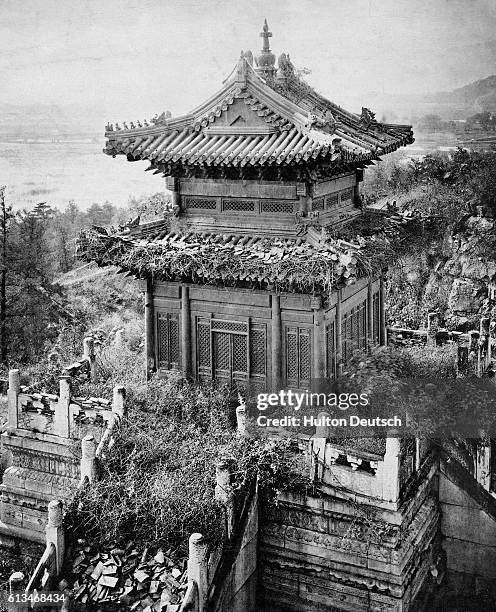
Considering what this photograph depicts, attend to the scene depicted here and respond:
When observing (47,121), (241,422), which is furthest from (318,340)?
(47,121)

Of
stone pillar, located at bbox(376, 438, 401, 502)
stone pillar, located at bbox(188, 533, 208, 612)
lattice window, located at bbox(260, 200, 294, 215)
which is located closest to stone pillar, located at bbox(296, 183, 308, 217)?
lattice window, located at bbox(260, 200, 294, 215)

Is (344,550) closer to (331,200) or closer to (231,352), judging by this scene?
(231,352)

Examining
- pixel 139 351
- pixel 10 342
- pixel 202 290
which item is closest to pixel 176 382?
pixel 202 290

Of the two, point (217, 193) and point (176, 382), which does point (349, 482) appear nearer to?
point (176, 382)

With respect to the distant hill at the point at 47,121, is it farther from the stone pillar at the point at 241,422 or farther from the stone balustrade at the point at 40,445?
the stone pillar at the point at 241,422

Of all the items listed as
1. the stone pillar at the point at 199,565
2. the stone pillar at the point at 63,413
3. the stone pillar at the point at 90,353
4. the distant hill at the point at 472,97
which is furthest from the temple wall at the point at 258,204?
the distant hill at the point at 472,97

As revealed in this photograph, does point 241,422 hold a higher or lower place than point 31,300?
lower
